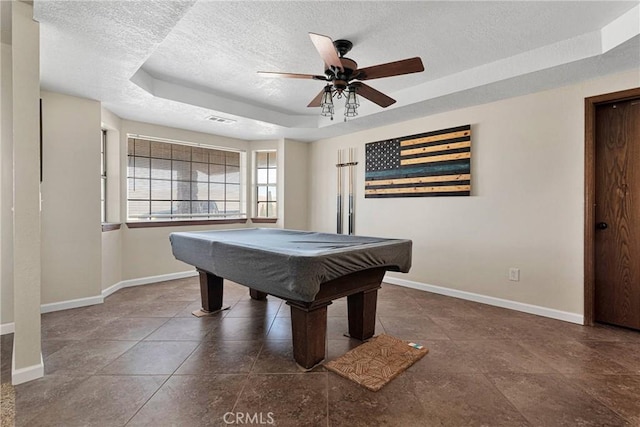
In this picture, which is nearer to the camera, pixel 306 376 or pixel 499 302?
pixel 306 376

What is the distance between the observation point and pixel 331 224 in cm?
524

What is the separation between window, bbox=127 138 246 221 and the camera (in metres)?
4.31

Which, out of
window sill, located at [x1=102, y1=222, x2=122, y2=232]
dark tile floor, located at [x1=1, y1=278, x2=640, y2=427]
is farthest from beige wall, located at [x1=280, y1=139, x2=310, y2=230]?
dark tile floor, located at [x1=1, y1=278, x2=640, y2=427]

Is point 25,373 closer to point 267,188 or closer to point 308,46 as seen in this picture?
point 308,46

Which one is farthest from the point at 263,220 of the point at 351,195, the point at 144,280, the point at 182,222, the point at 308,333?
the point at 308,333

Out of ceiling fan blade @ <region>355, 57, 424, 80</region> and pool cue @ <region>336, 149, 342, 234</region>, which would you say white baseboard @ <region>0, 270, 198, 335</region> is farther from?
ceiling fan blade @ <region>355, 57, 424, 80</region>

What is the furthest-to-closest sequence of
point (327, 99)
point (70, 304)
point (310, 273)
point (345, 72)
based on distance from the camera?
point (70, 304), point (327, 99), point (345, 72), point (310, 273)

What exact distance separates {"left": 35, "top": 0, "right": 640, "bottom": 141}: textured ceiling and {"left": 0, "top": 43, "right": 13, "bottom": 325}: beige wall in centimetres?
26

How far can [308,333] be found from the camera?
6.76ft

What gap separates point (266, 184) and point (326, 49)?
3.79m

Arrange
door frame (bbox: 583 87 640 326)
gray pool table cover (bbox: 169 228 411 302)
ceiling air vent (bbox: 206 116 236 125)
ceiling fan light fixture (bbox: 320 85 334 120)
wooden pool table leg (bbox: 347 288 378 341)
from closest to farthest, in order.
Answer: gray pool table cover (bbox: 169 228 411 302) → ceiling fan light fixture (bbox: 320 85 334 120) → wooden pool table leg (bbox: 347 288 378 341) → door frame (bbox: 583 87 640 326) → ceiling air vent (bbox: 206 116 236 125)

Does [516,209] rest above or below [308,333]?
above

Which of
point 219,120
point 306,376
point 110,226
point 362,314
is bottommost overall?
point 306,376

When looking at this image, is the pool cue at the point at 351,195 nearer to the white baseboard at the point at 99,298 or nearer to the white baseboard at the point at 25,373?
the white baseboard at the point at 99,298
